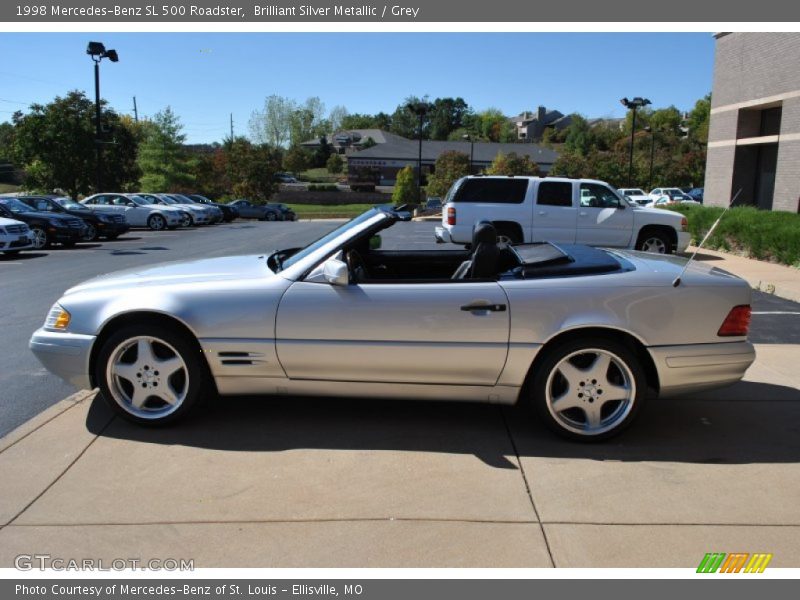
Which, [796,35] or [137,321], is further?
[796,35]

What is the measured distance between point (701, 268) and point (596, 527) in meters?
2.23

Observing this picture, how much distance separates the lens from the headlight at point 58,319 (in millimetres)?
4609

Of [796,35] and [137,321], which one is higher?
[796,35]

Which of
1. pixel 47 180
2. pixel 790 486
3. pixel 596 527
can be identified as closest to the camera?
pixel 596 527

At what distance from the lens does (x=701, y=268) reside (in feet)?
15.6

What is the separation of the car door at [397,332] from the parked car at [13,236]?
49.4 ft

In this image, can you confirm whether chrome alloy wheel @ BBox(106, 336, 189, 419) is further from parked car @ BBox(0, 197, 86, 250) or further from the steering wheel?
parked car @ BBox(0, 197, 86, 250)

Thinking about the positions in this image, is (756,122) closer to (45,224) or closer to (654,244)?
(654,244)

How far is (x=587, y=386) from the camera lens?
171 inches

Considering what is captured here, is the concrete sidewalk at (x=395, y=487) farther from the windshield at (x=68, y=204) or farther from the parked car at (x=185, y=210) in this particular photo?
the parked car at (x=185, y=210)

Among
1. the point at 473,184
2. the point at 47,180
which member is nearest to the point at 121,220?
the point at 473,184

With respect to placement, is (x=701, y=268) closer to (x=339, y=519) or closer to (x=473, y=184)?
(x=339, y=519)

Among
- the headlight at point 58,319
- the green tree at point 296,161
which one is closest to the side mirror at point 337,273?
the headlight at point 58,319

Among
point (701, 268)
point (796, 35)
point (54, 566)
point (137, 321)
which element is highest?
point (796, 35)
